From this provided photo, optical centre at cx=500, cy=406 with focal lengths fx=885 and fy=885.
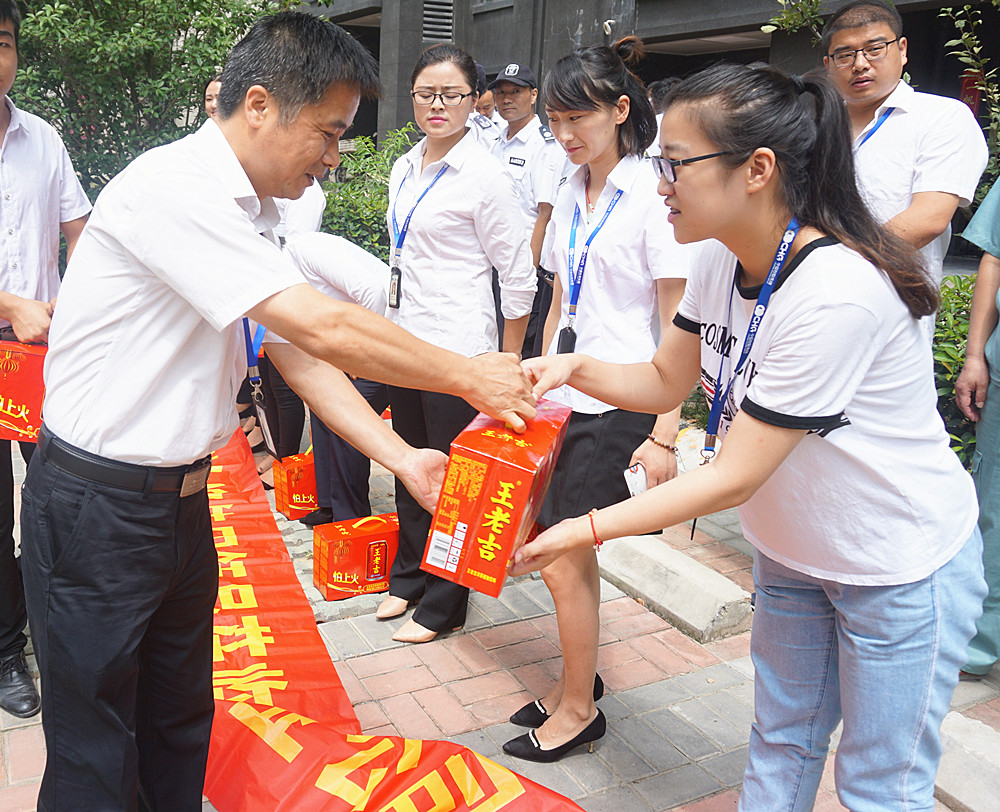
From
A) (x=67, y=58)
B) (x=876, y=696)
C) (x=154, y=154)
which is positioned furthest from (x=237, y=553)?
(x=67, y=58)

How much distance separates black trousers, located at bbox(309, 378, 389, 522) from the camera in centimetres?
427

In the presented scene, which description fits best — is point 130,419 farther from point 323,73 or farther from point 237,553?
point 237,553

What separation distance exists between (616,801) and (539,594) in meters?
1.36

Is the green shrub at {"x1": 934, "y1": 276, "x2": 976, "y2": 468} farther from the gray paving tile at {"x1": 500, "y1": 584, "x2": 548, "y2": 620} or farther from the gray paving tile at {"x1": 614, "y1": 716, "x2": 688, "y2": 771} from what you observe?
the gray paving tile at {"x1": 500, "y1": 584, "x2": 548, "y2": 620}

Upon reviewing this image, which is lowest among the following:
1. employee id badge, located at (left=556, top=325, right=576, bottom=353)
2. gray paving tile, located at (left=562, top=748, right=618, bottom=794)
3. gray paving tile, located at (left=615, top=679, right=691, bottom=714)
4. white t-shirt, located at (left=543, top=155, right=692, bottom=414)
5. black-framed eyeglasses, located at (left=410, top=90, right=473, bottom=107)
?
gray paving tile, located at (left=615, top=679, right=691, bottom=714)

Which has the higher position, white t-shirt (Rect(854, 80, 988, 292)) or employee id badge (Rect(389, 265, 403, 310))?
white t-shirt (Rect(854, 80, 988, 292))

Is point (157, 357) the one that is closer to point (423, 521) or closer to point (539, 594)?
point (423, 521)

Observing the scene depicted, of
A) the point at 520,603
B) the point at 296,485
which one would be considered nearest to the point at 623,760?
the point at 520,603

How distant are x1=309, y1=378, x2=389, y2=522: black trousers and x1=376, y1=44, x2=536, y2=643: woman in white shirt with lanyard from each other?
2.22 ft

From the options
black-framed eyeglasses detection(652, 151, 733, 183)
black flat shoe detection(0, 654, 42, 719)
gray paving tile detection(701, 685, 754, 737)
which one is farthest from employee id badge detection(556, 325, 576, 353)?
black flat shoe detection(0, 654, 42, 719)

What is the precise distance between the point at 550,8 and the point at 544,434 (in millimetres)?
10328

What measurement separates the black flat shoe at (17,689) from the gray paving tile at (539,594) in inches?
76.0

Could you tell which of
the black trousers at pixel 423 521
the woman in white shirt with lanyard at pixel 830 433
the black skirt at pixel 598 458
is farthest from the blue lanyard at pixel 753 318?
the black trousers at pixel 423 521

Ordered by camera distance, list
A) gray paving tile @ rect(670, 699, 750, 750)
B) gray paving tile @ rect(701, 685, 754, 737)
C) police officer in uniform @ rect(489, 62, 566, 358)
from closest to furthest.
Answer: gray paving tile @ rect(670, 699, 750, 750) < gray paving tile @ rect(701, 685, 754, 737) < police officer in uniform @ rect(489, 62, 566, 358)
